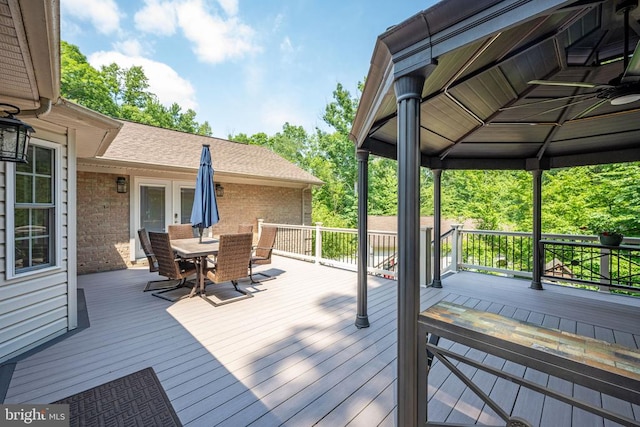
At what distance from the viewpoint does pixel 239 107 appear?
28.9 m

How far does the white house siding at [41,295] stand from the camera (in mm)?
3014

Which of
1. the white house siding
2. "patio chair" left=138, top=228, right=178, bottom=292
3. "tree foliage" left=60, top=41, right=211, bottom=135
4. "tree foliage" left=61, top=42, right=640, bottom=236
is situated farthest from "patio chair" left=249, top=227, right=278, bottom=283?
"tree foliage" left=60, top=41, right=211, bottom=135

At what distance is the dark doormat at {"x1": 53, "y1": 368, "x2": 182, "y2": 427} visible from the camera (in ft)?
6.81

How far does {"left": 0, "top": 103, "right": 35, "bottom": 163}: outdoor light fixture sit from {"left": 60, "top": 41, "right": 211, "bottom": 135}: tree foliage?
2053 cm

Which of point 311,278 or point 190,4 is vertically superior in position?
point 190,4

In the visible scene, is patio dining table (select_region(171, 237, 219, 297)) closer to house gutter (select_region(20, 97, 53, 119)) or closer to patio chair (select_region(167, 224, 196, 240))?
patio chair (select_region(167, 224, 196, 240))

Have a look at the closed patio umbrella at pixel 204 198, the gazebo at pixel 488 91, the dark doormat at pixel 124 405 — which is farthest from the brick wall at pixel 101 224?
the gazebo at pixel 488 91

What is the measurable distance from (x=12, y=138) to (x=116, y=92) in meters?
26.9

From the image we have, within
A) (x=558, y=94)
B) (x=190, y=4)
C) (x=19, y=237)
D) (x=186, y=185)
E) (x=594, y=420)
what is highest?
(x=190, y=4)

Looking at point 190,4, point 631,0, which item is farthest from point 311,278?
point 190,4

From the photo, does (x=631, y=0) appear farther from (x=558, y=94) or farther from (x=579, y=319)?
(x=579, y=319)

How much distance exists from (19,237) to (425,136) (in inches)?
203

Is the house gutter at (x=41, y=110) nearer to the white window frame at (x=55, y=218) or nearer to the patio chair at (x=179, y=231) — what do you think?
the white window frame at (x=55, y=218)

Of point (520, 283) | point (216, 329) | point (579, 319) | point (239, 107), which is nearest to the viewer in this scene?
point (216, 329)
